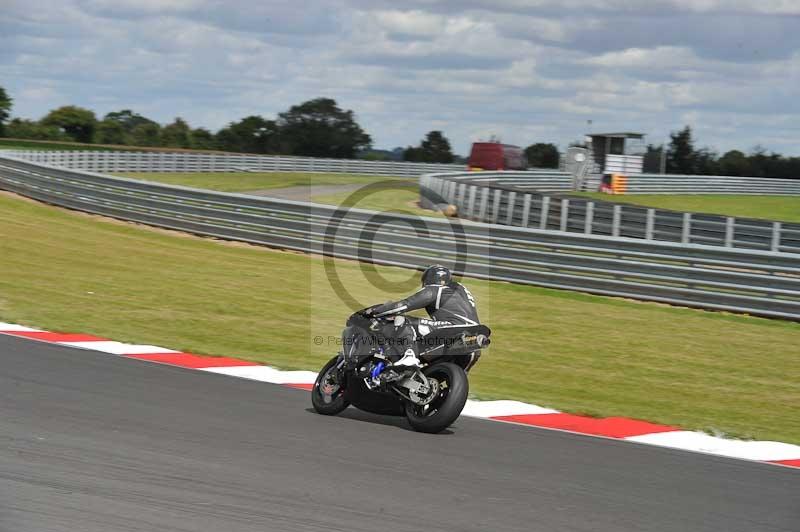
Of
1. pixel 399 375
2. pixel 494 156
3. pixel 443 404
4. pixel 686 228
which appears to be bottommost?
pixel 443 404

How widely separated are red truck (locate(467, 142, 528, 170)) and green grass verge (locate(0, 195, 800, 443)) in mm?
28313

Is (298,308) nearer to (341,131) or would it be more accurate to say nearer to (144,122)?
(341,131)

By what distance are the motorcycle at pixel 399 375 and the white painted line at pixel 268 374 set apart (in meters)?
1.54

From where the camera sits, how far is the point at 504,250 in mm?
17188

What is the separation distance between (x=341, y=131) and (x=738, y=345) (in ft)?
234

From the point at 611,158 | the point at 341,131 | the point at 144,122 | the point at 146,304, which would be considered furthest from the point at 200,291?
the point at 144,122

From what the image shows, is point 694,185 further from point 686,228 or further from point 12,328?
point 12,328

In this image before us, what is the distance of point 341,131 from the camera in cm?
8256

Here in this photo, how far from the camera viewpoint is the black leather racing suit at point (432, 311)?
7707 mm

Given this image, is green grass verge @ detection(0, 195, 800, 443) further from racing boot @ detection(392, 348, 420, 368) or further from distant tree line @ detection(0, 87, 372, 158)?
distant tree line @ detection(0, 87, 372, 158)

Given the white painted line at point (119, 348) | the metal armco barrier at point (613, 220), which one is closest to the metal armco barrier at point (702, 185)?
the metal armco barrier at point (613, 220)

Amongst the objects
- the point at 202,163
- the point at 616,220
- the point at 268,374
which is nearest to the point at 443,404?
the point at 268,374

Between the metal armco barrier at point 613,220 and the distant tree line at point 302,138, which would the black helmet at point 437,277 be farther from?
the distant tree line at point 302,138

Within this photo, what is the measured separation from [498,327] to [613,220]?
9.09 meters
